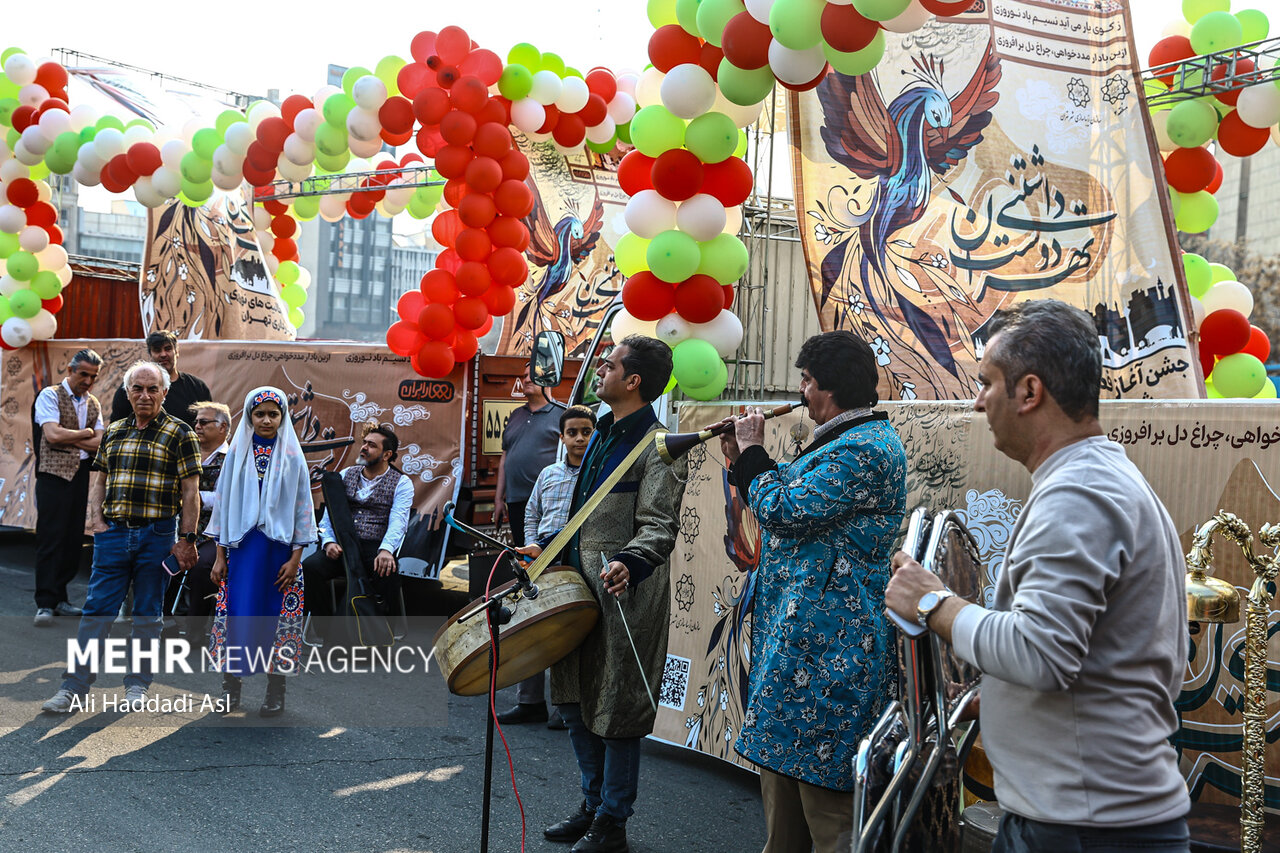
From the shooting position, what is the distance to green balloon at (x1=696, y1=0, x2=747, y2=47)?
4816mm

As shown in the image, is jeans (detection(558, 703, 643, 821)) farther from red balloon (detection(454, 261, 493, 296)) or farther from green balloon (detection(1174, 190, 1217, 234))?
green balloon (detection(1174, 190, 1217, 234))

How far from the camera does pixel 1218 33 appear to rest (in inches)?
272

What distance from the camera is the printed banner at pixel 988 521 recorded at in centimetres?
350

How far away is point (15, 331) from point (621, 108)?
6.62m

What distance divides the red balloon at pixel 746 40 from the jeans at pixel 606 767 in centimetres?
287

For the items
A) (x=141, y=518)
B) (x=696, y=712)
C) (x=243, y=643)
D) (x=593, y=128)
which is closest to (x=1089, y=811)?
(x=696, y=712)

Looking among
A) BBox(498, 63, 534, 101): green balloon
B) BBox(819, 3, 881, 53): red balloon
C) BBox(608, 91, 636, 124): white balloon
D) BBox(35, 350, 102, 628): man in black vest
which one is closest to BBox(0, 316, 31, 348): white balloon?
BBox(35, 350, 102, 628): man in black vest

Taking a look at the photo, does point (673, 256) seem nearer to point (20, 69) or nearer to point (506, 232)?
point (506, 232)

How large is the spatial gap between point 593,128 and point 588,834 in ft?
25.6

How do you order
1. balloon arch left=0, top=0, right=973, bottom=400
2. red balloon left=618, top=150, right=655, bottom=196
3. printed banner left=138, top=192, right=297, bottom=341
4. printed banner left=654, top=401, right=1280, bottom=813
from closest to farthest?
1. printed banner left=654, top=401, right=1280, bottom=813
2. balloon arch left=0, top=0, right=973, bottom=400
3. red balloon left=618, top=150, right=655, bottom=196
4. printed banner left=138, top=192, right=297, bottom=341

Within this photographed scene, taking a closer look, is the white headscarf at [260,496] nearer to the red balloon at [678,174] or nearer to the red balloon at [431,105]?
the red balloon at [678,174]

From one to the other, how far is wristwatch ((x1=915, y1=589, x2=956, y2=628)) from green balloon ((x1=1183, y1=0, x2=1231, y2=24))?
6.86m

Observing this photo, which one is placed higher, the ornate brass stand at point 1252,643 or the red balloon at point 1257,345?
the red balloon at point 1257,345

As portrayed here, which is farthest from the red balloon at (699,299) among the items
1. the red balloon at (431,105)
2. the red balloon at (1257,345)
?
the red balloon at (431,105)
